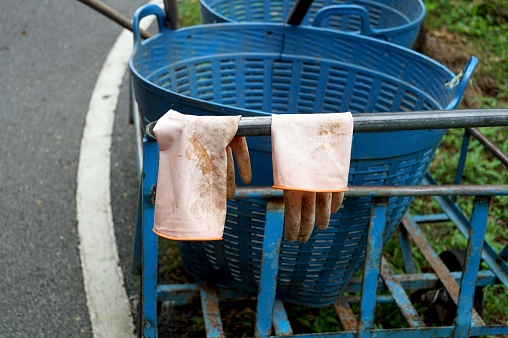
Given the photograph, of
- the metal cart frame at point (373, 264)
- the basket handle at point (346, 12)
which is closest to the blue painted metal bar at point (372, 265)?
the metal cart frame at point (373, 264)

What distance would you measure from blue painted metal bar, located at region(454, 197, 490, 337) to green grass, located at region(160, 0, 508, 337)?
0.71 metres

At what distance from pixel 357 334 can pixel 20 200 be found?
7.16 feet

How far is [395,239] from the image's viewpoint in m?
3.62

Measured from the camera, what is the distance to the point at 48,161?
4.12 metres

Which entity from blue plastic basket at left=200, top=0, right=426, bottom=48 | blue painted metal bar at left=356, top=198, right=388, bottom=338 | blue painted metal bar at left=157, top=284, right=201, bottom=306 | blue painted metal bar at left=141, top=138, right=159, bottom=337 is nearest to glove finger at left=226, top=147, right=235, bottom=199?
blue painted metal bar at left=141, top=138, right=159, bottom=337

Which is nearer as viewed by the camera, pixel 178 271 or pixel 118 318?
pixel 118 318

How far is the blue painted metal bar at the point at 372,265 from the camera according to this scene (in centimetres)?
216

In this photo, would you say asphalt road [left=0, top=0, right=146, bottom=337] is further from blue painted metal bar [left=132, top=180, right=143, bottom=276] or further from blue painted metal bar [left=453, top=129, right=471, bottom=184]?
blue painted metal bar [left=453, top=129, right=471, bottom=184]

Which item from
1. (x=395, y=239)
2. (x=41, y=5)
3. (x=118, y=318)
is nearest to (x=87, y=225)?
(x=118, y=318)

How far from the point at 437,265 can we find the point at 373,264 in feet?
2.58

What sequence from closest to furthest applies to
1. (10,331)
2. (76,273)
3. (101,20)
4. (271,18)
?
(10,331), (76,273), (271,18), (101,20)

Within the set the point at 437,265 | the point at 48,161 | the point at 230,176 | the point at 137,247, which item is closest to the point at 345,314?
the point at 437,265

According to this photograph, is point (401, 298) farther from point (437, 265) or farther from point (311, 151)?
point (311, 151)

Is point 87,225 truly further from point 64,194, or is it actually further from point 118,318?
point 118,318
